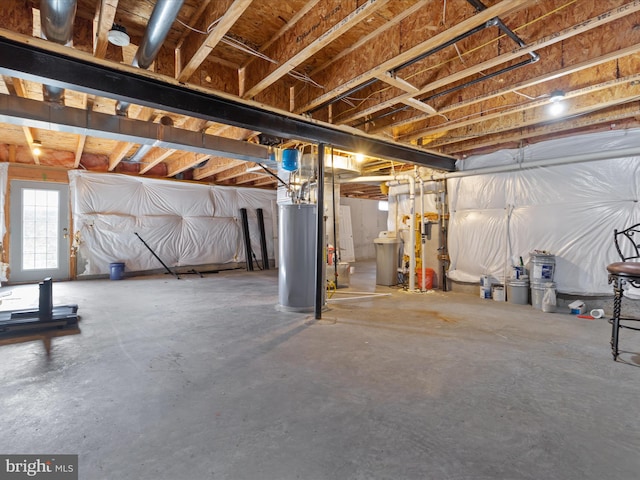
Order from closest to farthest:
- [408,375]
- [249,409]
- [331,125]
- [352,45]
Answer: [249,409] < [408,375] < [352,45] < [331,125]

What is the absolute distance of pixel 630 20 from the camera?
2.36 metres

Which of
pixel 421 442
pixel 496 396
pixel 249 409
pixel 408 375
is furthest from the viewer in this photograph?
pixel 408 375

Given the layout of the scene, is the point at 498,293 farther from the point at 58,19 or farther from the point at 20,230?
the point at 20,230

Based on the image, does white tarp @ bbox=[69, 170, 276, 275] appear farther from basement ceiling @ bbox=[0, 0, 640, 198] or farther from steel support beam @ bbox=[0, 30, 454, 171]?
steel support beam @ bbox=[0, 30, 454, 171]

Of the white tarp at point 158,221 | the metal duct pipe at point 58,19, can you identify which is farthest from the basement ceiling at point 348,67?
the white tarp at point 158,221

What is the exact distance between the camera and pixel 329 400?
6.38 feet

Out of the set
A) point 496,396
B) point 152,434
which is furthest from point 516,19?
point 152,434

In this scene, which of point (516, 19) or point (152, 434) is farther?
point (516, 19)

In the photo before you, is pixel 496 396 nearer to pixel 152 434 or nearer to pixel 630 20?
pixel 152 434

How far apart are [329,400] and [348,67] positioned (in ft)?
8.94

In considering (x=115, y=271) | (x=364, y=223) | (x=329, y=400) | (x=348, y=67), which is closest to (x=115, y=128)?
(x=348, y=67)

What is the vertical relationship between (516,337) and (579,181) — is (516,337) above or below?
below

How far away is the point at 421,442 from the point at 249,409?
952 millimetres

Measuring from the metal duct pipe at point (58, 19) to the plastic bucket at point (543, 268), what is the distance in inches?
208
